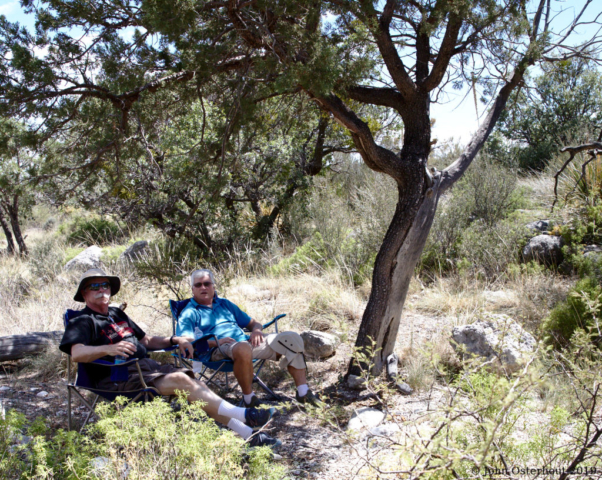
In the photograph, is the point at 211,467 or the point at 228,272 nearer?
the point at 211,467

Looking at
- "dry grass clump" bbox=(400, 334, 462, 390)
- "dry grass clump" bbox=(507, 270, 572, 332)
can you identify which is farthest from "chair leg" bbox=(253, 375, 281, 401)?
"dry grass clump" bbox=(507, 270, 572, 332)

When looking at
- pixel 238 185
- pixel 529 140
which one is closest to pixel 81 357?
pixel 238 185

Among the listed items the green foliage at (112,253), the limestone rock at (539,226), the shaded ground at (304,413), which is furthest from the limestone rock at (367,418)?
the green foliage at (112,253)

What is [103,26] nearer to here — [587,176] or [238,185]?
[238,185]

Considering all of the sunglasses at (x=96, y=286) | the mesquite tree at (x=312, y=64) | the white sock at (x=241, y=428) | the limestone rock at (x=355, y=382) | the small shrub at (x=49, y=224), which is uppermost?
the mesquite tree at (x=312, y=64)

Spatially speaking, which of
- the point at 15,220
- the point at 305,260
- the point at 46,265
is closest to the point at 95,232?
the point at 15,220

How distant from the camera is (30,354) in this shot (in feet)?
15.7

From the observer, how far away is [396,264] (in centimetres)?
403

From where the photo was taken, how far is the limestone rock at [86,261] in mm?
9020

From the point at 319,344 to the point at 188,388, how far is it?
1.92 meters

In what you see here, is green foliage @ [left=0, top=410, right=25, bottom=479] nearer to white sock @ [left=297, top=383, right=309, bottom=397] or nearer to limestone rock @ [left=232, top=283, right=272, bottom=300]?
white sock @ [left=297, top=383, right=309, bottom=397]

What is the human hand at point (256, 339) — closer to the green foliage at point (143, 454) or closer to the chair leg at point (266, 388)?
the chair leg at point (266, 388)

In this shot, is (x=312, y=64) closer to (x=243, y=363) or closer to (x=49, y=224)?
(x=243, y=363)

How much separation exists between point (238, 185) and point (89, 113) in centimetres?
537
